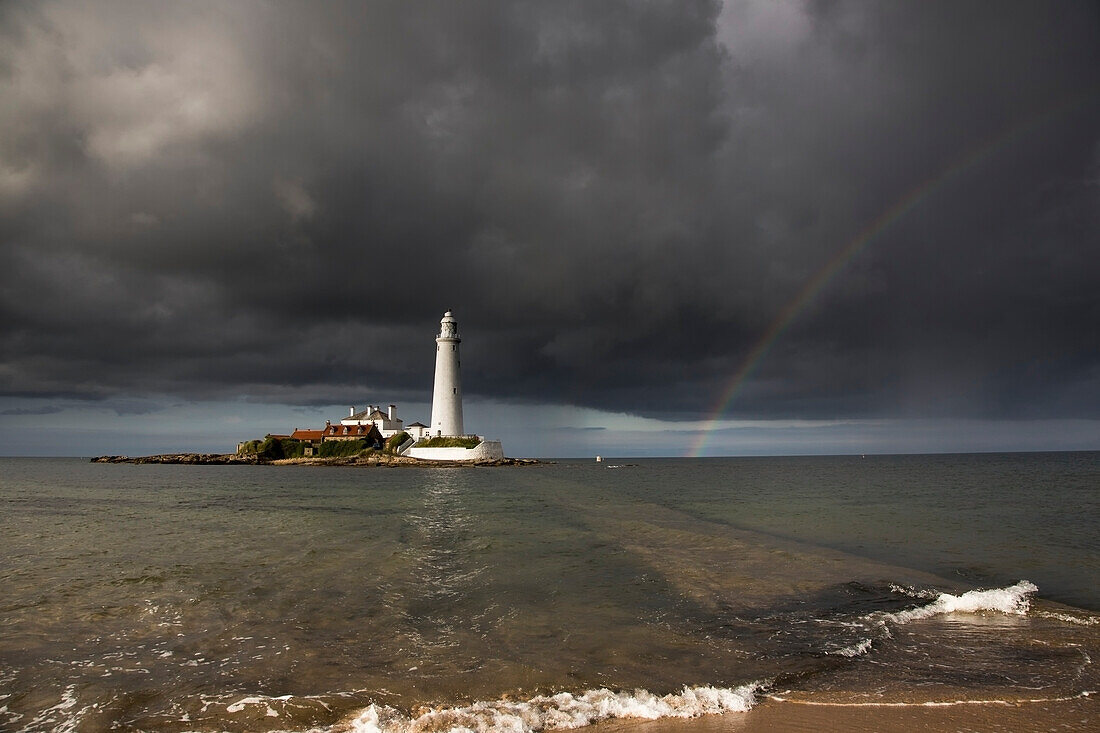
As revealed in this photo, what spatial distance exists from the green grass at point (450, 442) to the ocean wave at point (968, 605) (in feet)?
258

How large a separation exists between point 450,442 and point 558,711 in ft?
272

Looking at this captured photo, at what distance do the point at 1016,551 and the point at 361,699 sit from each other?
2050cm

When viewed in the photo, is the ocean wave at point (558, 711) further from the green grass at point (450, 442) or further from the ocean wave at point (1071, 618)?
the green grass at point (450, 442)

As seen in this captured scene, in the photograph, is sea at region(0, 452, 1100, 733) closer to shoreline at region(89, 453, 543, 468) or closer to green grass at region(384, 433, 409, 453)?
shoreline at region(89, 453, 543, 468)

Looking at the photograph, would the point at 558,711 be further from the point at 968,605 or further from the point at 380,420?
the point at 380,420

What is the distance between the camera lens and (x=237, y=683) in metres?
7.30

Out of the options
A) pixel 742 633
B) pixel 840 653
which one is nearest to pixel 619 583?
pixel 742 633

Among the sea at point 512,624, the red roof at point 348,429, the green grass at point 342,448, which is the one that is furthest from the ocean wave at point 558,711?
the red roof at point 348,429

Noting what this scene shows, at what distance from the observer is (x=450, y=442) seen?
87.8 meters

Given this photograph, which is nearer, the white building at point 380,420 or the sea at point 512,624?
the sea at point 512,624

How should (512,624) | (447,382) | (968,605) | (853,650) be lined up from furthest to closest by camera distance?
(447,382) → (968,605) → (512,624) → (853,650)

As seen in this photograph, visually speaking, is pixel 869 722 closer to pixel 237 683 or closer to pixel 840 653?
pixel 840 653

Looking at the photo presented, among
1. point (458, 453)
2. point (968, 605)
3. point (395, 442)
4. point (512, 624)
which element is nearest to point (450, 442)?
point (458, 453)

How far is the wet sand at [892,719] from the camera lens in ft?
19.5
